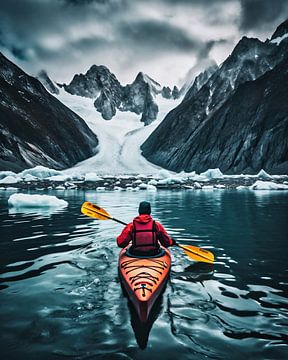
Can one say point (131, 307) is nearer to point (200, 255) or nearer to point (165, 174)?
point (200, 255)

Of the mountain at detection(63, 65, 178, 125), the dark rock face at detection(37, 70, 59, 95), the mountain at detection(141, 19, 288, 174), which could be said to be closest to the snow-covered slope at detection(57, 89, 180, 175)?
the dark rock face at detection(37, 70, 59, 95)

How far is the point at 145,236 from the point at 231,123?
189 feet

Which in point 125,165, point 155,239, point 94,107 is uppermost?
point 94,107

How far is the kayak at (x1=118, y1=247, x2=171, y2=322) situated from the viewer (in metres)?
3.92

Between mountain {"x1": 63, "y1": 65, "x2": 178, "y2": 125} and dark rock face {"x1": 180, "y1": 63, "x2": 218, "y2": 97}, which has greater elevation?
mountain {"x1": 63, "y1": 65, "x2": 178, "y2": 125}

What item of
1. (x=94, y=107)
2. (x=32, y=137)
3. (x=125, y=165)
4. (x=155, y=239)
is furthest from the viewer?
(x=94, y=107)

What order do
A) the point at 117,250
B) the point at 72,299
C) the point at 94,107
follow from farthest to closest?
the point at 94,107
the point at 117,250
the point at 72,299

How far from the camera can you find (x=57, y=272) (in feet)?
20.3

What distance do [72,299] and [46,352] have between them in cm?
150

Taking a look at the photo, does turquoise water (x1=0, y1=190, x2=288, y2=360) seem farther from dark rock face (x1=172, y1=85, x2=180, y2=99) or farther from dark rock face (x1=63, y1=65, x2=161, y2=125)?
dark rock face (x1=172, y1=85, x2=180, y2=99)

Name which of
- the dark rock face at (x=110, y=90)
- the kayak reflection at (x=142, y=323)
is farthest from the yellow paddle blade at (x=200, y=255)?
the dark rock face at (x=110, y=90)

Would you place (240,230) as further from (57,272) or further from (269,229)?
(57,272)

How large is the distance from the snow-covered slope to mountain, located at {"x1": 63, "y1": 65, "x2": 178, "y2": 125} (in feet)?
16.3

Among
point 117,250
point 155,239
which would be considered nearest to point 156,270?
point 155,239
